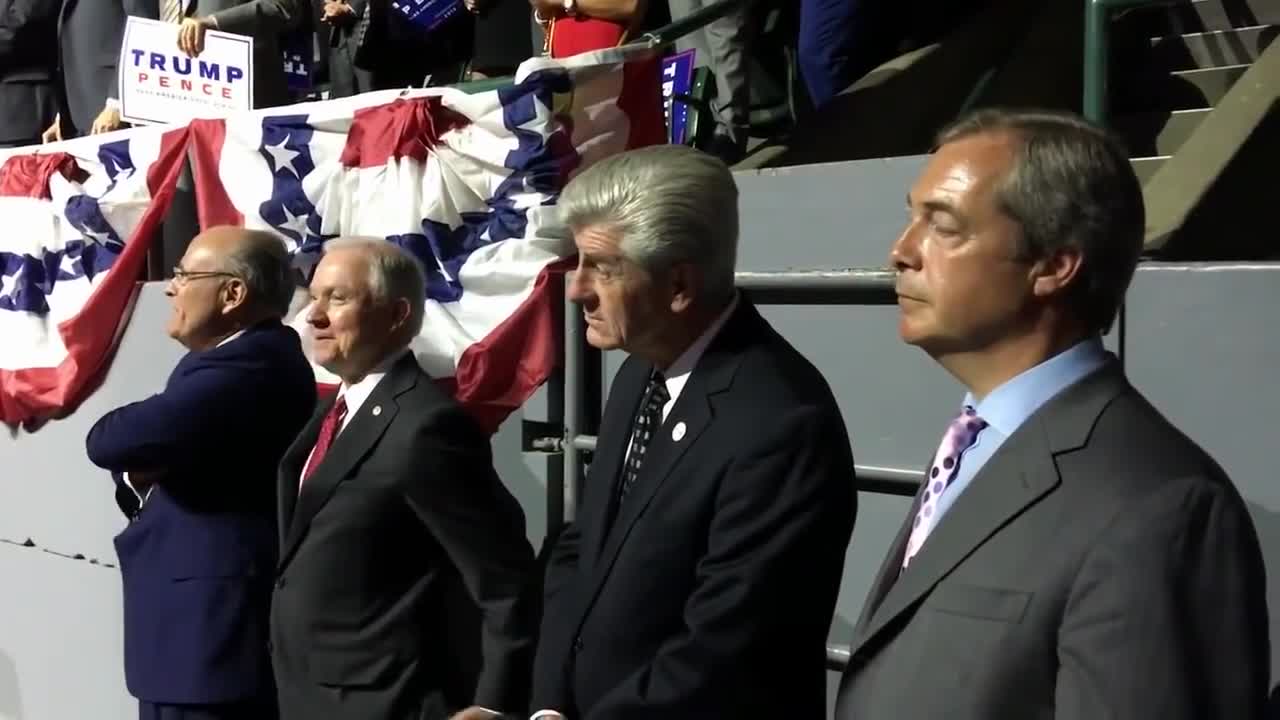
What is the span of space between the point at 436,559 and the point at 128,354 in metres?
2.60

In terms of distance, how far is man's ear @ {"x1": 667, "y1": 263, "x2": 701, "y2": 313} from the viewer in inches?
89.8

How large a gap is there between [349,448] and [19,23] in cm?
470

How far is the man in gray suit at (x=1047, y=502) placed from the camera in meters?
1.48

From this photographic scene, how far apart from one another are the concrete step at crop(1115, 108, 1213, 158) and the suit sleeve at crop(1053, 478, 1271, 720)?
3188mm

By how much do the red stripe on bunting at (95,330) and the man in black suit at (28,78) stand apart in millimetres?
1937

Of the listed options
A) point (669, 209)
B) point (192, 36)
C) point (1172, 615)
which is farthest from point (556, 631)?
point (192, 36)

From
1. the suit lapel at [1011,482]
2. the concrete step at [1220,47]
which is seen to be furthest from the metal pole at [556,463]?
the concrete step at [1220,47]

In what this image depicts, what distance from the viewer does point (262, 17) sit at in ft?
17.8

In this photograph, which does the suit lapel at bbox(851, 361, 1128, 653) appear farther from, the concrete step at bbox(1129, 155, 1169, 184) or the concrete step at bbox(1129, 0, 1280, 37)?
the concrete step at bbox(1129, 0, 1280, 37)

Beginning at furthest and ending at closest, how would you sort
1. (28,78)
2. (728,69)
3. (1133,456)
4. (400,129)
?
(28,78) → (728,69) → (400,129) → (1133,456)

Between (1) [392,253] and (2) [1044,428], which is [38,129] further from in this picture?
(2) [1044,428]

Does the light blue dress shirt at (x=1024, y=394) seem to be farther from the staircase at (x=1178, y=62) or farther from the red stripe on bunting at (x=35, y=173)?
the red stripe on bunting at (x=35, y=173)

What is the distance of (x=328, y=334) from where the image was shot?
3.11 meters

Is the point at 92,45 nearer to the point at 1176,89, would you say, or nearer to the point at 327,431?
the point at 327,431
